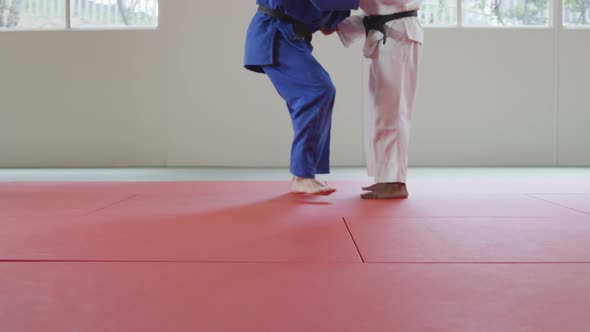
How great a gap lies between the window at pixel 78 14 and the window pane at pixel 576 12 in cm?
514

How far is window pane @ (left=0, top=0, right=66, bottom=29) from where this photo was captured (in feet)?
22.1

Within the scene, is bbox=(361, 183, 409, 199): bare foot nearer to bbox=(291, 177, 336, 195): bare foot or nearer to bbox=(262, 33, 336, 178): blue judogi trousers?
bbox=(291, 177, 336, 195): bare foot

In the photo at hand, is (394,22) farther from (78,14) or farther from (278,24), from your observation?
(78,14)

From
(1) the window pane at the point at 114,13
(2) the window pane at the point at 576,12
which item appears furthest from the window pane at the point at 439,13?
(1) the window pane at the point at 114,13

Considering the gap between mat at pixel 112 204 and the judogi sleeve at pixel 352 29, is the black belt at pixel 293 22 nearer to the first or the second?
the judogi sleeve at pixel 352 29

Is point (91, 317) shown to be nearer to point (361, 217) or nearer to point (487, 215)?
point (361, 217)

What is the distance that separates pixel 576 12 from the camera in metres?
6.49

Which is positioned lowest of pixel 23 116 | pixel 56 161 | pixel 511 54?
pixel 56 161

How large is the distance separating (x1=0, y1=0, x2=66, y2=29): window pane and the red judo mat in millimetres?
5021

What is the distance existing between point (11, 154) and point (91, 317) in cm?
660

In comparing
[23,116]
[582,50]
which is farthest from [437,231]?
[23,116]

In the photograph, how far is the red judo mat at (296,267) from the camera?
95cm

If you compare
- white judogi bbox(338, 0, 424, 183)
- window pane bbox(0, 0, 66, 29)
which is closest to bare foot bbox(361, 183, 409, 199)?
white judogi bbox(338, 0, 424, 183)

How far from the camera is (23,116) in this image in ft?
21.9
